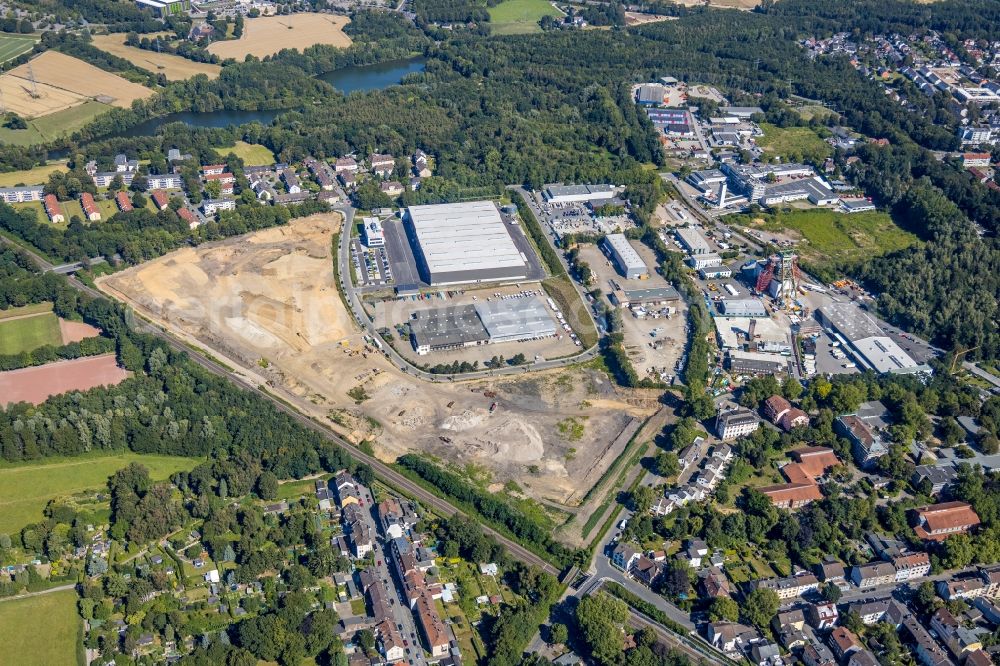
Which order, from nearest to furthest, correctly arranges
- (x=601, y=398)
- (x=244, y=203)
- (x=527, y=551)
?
(x=527, y=551)
(x=601, y=398)
(x=244, y=203)

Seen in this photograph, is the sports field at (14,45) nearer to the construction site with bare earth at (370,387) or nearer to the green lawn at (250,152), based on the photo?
the green lawn at (250,152)

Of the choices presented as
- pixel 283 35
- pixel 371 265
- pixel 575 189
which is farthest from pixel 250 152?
pixel 283 35

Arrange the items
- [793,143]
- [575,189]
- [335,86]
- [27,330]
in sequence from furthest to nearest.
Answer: [335,86], [793,143], [575,189], [27,330]

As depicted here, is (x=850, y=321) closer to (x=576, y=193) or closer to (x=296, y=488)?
(x=576, y=193)

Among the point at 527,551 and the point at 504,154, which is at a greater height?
the point at 504,154

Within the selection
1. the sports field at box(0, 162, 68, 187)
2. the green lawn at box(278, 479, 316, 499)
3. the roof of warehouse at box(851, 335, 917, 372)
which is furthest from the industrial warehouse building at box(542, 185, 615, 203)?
the sports field at box(0, 162, 68, 187)

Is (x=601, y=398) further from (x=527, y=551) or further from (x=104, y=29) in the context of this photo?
(x=104, y=29)

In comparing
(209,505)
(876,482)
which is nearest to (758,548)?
(876,482)
